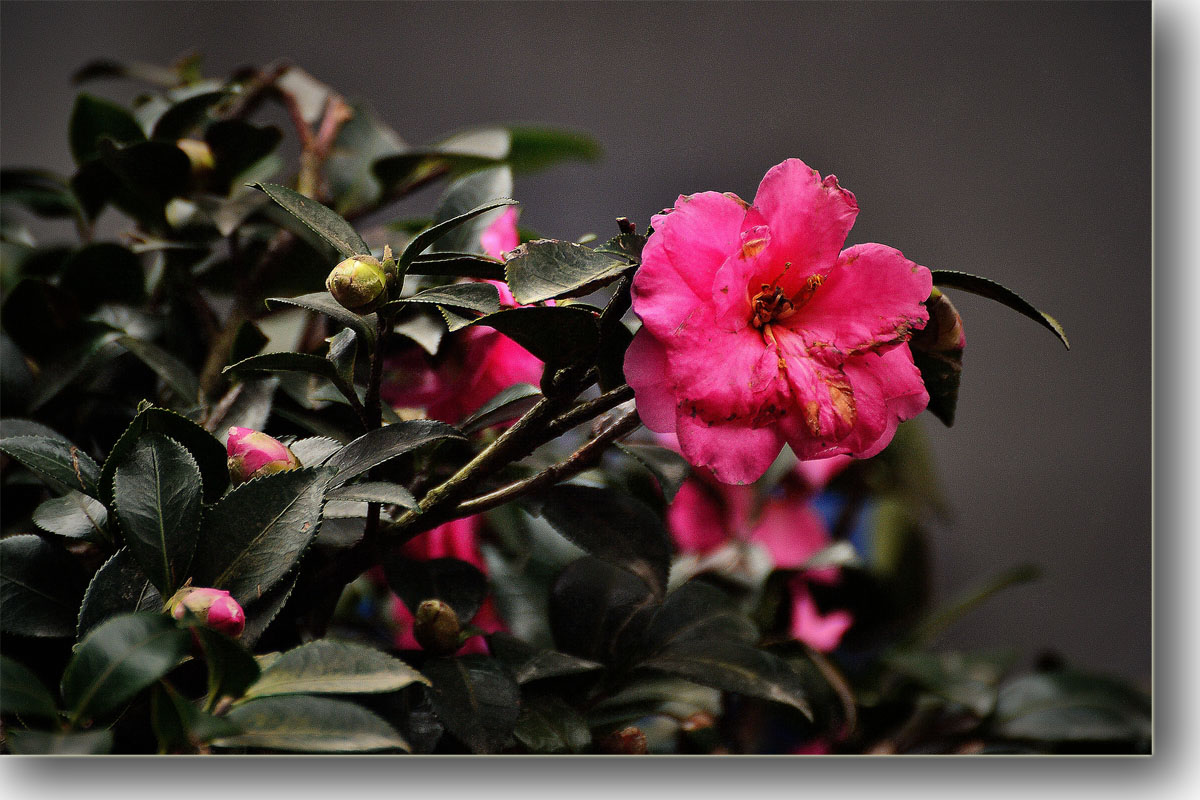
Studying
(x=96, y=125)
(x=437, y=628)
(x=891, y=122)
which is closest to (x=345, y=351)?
(x=437, y=628)

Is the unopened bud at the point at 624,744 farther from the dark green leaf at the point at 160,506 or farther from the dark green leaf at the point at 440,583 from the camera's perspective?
the dark green leaf at the point at 160,506

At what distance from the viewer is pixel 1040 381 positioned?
92 cm

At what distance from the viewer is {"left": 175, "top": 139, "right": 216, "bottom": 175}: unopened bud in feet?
2.00

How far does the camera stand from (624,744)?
1.53 ft

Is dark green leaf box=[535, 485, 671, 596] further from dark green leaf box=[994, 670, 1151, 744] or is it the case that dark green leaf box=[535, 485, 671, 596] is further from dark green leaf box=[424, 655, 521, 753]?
dark green leaf box=[994, 670, 1151, 744]

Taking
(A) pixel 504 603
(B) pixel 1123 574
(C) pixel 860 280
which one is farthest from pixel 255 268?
(B) pixel 1123 574

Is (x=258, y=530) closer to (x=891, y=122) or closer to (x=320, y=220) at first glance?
(x=320, y=220)

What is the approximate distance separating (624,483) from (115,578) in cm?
35

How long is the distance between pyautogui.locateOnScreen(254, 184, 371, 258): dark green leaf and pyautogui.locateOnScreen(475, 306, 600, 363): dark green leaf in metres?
0.09

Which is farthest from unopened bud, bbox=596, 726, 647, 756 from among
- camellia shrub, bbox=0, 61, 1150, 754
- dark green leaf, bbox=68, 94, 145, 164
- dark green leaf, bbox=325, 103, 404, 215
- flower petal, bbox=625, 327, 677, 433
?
dark green leaf, bbox=68, 94, 145, 164

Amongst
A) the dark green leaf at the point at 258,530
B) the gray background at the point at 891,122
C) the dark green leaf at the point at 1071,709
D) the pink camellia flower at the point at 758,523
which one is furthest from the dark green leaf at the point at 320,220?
the dark green leaf at the point at 1071,709

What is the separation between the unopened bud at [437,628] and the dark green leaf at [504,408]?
0.31ft

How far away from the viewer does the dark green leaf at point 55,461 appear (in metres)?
0.39

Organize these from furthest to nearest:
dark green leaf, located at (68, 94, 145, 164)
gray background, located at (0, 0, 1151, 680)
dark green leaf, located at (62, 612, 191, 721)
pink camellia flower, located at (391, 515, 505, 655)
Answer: gray background, located at (0, 0, 1151, 680) < dark green leaf, located at (68, 94, 145, 164) < pink camellia flower, located at (391, 515, 505, 655) < dark green leaf, located at (62, 612, 191, 721)
